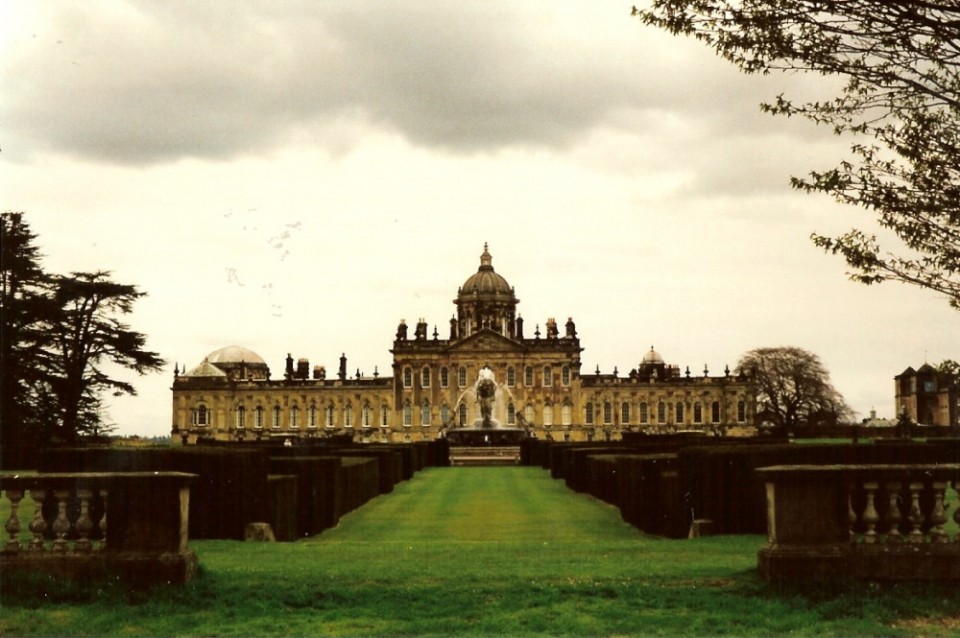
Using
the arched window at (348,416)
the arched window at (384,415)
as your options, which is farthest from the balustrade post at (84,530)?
the arched window at (348,416)

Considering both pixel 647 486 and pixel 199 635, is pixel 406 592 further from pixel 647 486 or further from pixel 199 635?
pixel 647 486

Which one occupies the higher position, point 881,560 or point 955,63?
point 955,63

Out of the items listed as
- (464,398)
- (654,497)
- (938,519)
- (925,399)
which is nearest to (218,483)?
(654,497)

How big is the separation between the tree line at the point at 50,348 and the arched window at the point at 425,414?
2180 inches

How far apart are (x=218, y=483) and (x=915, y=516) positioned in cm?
867

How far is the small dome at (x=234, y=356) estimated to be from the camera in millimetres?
121688

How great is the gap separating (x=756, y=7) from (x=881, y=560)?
4476mm

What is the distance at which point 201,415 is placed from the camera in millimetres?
105625

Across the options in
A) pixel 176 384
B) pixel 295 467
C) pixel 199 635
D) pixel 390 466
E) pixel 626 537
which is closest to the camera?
pixel 199 635

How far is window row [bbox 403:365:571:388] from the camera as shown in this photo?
102125 millimetres

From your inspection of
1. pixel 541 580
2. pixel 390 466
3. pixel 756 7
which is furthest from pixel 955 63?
pixel 390 466

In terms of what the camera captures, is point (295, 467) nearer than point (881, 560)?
No

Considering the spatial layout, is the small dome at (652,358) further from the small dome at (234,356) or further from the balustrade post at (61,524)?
the balustrade post at (61,524)

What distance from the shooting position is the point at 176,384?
105125 mm
